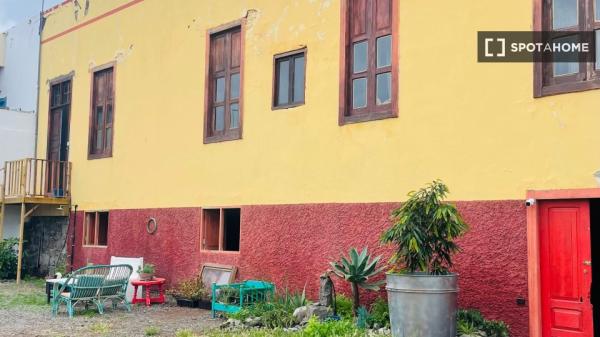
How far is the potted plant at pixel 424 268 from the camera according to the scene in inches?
292

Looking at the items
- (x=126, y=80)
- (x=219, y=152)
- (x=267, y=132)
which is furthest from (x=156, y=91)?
(x=267, y=132)

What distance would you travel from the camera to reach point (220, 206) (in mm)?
12289

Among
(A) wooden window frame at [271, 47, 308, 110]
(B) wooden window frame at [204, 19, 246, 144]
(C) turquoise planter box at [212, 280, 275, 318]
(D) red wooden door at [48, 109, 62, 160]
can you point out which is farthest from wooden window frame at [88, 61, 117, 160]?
(C) turquoise planter box at [212, 280, 275, 318]

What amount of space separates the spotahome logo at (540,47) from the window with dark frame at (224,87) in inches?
203

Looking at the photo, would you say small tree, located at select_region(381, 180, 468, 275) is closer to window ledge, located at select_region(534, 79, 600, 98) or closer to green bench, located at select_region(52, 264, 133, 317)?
window ledge, located at select_region(534, 79, 600, 98)

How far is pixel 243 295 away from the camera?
1058 centimetres

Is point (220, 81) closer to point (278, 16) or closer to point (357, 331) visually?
point (278, 16)

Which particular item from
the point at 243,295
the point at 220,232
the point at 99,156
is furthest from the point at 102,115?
the point at 243,295

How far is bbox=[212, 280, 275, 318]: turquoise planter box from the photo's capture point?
1057 cm

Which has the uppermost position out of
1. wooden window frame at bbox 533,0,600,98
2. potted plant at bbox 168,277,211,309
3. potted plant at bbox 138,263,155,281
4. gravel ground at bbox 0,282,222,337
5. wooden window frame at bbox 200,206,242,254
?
wooden window frame at bbox 533,0,600,98

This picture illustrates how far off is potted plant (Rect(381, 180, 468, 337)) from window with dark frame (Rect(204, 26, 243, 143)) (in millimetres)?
5009

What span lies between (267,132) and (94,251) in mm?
6466

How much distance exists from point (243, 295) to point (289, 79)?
3.66m

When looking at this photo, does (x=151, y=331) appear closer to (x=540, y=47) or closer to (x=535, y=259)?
(x=535, y=259)
